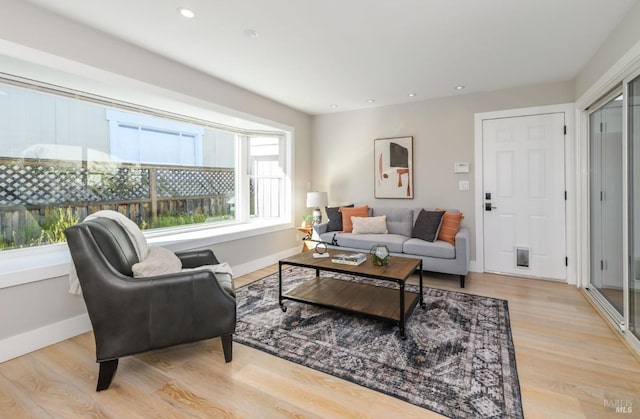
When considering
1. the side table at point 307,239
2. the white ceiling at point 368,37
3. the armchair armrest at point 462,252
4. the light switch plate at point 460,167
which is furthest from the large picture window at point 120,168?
the armchair armrest at point 462,252

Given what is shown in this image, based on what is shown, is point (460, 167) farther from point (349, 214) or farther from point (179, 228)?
point (179, 228)

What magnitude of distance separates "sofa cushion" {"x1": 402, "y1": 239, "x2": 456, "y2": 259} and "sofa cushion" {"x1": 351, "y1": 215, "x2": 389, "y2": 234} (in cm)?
52

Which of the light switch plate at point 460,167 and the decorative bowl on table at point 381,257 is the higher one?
the light switch plate at point 460,167

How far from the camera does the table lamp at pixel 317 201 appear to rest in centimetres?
472

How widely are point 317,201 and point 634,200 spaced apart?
3453mm

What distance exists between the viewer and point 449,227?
3748mm

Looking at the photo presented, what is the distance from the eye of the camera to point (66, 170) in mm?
2820

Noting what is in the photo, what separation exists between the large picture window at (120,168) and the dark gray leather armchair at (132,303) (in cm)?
118

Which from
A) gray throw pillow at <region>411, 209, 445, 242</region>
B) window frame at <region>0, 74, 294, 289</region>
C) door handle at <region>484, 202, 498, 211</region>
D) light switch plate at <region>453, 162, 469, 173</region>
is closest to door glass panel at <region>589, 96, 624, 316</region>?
door handle at <region>484, 202, 498, 211</region>

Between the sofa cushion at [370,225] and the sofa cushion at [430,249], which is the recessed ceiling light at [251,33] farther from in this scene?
the sofa cushion at [430,249]

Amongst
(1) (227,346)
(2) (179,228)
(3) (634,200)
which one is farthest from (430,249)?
(2) (179,228)

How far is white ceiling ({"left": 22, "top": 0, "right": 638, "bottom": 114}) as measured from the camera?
2.10m

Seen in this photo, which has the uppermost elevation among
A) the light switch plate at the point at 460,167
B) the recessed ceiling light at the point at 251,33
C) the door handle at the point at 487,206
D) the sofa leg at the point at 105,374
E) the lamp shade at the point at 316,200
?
the recessed ceiling light at the point at 251,33

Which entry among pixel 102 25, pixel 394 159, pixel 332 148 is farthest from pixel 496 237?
pixel 102 25
